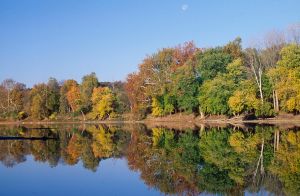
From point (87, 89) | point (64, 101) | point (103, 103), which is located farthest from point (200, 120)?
point (64, 101)

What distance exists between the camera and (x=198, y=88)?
228 ft

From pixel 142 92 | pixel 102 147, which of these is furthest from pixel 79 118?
pixel 102 147

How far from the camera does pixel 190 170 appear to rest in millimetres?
18984

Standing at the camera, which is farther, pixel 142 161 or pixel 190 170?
pixel 142 161

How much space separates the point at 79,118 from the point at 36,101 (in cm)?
1168

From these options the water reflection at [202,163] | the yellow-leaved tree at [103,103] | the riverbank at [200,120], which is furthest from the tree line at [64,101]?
the water reflection at [202,163]

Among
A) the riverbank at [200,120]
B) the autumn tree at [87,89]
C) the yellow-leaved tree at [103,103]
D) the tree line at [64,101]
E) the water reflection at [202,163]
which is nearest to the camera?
the water reflection at [202,163]

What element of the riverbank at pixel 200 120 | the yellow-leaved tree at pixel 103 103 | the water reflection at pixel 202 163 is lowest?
the water reflection at pixel 202 163

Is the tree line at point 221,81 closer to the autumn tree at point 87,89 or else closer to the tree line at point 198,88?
the tree line at point 198,88

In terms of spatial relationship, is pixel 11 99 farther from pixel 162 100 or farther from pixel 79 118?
pixel 162 100

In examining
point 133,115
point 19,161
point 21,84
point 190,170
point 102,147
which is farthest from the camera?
point 21,84

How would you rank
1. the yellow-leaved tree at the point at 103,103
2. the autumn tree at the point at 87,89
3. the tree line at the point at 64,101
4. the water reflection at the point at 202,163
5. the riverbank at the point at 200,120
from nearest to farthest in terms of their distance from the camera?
the water reflection at the point at 202,163, the riverbank at the point at 200,120, the yellow-leaved tree at the point at 103,103, the tree line at the point at 64,101, the autumn tree at the point at 87,89

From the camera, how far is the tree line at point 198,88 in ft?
198

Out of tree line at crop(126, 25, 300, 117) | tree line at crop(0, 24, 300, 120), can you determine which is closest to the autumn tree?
tree line at crop(0, 24, 300, 120)
